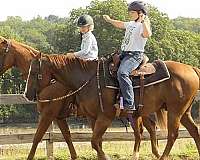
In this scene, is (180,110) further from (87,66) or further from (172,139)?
(87,66)

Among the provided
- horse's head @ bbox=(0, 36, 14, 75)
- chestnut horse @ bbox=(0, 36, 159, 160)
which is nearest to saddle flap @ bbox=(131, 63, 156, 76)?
chestnut horse @ bbox=(0, 36, 159, 160)

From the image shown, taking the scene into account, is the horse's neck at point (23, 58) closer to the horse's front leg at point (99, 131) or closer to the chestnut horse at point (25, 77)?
the chestnut horse at point (25, 77)

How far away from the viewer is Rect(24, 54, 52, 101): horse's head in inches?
299

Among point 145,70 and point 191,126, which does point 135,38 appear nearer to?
point 145,70

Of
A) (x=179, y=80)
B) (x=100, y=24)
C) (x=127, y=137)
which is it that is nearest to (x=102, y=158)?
(x=179, y=80)

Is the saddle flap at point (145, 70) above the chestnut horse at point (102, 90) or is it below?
above

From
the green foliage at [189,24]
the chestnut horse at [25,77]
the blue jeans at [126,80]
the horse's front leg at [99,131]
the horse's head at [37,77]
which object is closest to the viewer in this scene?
the horse's front leg at [99,131]

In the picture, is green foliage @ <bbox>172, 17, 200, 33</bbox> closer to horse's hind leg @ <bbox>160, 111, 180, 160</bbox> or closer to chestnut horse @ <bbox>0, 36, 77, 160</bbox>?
chestnut horse @ <bbox>0, 36, 77, 160</bbox>

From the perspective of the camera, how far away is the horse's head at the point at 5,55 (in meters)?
8.48

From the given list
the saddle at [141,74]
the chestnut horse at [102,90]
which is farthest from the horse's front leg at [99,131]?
the saddle at [141,74]

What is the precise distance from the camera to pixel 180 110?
8.00 m

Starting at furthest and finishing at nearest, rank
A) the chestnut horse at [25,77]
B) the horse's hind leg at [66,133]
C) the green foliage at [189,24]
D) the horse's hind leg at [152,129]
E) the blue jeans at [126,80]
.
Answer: the green foliage at [189,24]
the horse's hind leg at [152,129]
the horse's hind leg at [66,133]
the chestnut horse at [25,77]
the blue jeans at [126,80]

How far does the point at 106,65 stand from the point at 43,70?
105 centimetres

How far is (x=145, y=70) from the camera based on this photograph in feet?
25.9
